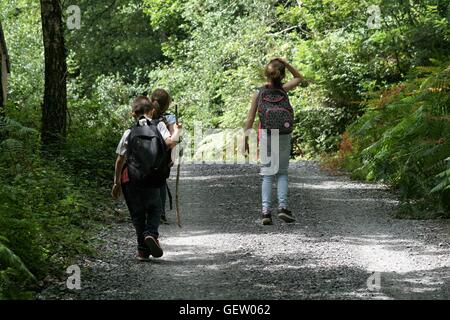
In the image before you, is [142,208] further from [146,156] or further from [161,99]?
[161,99]

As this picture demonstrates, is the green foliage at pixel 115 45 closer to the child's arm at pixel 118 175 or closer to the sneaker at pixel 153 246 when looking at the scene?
the child's arm at pixel 118 175

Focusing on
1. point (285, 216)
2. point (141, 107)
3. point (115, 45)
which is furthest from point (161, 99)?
point (115, 45)

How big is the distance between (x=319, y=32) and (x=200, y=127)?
969 centimetres

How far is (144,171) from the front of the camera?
30.7 feet

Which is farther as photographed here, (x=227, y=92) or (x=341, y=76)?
(x=227, y=92)

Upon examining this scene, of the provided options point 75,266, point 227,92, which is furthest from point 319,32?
point 75,266

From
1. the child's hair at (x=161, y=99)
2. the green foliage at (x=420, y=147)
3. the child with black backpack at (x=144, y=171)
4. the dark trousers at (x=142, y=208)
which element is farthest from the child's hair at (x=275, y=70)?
the dark trousers at (x=142, y=208)

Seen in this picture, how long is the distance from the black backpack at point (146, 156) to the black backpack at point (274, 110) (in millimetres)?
2741

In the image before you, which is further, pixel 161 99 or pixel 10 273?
pixel 161 99

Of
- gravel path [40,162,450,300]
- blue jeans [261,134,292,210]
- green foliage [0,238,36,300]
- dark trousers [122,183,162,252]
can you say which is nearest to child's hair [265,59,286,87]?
blue jeans [261,134,292,210]

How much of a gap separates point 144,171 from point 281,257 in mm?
1787

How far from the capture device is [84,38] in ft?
142

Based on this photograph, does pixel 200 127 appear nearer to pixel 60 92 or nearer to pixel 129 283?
pixel 60 92

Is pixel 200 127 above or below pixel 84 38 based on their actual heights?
below
